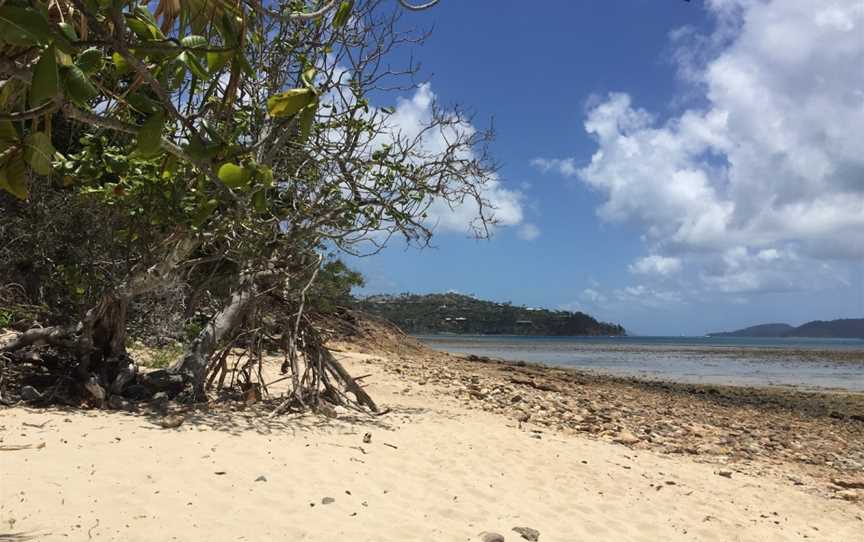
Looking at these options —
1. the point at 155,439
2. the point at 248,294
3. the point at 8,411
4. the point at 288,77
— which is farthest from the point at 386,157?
the point at 8,411

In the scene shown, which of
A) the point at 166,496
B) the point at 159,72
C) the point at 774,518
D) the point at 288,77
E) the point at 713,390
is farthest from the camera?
the point at 713,390

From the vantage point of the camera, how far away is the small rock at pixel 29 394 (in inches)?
276

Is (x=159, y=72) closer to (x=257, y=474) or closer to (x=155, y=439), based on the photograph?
(x=257, y=474)

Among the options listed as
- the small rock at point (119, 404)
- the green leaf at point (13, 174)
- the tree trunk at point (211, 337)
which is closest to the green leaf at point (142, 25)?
the green leaf at point (13, 174)

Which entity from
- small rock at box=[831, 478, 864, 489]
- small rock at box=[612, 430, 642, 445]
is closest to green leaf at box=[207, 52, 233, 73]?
small rock at box=[612, 430, 642, 445]

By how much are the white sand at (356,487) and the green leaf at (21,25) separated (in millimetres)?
3015

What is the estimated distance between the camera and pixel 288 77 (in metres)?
7.90

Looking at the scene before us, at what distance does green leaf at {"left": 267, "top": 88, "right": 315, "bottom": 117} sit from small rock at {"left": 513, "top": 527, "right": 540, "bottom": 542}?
11.5 ft

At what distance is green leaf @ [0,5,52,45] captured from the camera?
5.38ft

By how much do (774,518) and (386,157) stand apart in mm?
5733

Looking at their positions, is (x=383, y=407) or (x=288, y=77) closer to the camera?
(x=288, y=77)

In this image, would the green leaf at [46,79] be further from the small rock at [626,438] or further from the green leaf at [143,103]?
the small rock at [626,438]

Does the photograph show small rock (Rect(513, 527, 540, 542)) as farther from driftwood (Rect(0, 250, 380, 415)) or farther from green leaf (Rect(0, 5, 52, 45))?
green leaf (Rect(0, 5, 52, 45))

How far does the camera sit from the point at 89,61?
194 centimetres
